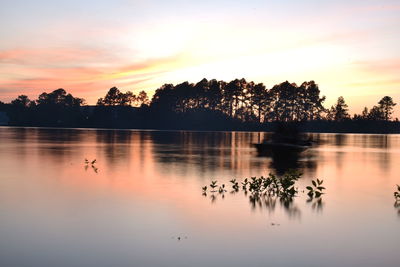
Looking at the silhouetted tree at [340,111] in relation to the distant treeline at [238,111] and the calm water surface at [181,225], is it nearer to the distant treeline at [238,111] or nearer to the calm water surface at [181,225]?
the distant treeline at [238,111]

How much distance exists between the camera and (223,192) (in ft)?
66.4

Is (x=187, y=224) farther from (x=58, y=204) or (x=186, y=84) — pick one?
(x=186, y=84)

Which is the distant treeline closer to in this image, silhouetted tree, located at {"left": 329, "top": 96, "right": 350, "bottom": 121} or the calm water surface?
silhouetted tree, located at {"left": 329, "top": 96, "right": 350, "bottom": 121}

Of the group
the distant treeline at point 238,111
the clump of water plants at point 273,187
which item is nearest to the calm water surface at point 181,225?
the clump of water plants at point 273,187

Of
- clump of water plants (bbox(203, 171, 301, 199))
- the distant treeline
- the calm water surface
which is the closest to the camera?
the calm water surface

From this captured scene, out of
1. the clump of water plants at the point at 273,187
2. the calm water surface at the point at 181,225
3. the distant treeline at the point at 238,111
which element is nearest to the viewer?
the calm water surface at the point at 181,225

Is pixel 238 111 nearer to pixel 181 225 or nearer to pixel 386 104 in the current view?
pixel 386 104

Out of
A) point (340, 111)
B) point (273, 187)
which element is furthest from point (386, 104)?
point (273, 187)

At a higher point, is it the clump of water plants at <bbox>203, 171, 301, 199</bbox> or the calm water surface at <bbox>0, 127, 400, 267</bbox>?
the clump of water plants at <bbox>203, 171, 301, 199</bbox>

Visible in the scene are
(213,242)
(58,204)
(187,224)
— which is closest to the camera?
(213,242)

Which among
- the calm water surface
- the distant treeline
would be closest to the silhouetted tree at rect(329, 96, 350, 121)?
the distant treeline

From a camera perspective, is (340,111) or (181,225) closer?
(181,225)

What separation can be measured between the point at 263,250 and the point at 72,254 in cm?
498

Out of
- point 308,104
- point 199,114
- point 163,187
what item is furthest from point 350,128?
point 163,187
